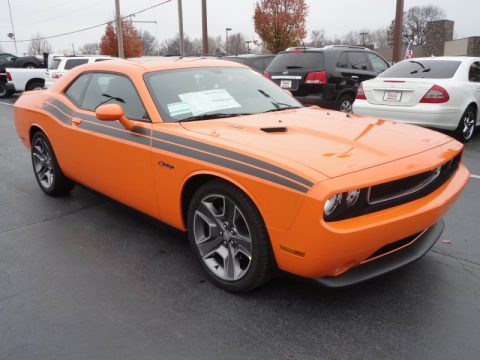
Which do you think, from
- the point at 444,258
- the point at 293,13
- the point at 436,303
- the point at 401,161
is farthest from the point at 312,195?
the point at 293,13

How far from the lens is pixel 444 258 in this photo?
3.51 metres

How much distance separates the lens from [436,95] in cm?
720

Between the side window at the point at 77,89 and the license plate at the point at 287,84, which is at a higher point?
the side window at the point at 77,89

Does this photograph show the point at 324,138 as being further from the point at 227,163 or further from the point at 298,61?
the point at 298,61

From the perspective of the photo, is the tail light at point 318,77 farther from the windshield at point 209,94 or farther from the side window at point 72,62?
the side window at point 72,62

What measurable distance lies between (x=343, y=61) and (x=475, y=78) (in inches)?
105

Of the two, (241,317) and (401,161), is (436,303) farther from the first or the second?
(241,317)

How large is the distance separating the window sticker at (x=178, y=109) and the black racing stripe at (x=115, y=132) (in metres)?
0.29

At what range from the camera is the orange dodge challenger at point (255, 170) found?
98.2 inches

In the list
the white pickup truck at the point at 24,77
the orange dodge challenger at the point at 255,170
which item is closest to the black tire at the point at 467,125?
the orange dodge challenger at the point at 255,170

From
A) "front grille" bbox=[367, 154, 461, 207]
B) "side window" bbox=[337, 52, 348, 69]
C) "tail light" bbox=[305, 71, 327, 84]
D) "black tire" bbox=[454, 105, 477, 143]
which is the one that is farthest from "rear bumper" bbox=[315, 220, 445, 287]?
"side window" bbox=[337, 52, 348, 69]

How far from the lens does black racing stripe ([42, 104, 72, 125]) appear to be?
4.47 m

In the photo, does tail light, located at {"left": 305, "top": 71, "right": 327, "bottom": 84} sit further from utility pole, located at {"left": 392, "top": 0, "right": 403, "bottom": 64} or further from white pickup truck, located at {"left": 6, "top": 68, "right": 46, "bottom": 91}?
white pickup truck, located at {"left": 6, "top": 68, "right": 46, "bottom": 91}

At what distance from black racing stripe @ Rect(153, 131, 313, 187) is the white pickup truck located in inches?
641
